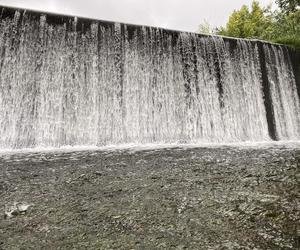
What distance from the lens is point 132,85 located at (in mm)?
13414

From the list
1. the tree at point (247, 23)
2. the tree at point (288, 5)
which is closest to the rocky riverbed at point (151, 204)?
the tree at point (288, 5)

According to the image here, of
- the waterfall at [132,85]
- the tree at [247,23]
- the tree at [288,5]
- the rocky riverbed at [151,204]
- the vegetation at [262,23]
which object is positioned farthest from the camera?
the tree at [247,23]

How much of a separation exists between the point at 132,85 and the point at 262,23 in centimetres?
1828

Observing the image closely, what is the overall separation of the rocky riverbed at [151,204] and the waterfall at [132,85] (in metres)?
3.67

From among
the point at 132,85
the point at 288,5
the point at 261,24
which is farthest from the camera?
the point at 261,24

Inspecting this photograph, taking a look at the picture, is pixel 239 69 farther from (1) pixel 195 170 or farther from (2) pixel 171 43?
(1) pixel 195 170

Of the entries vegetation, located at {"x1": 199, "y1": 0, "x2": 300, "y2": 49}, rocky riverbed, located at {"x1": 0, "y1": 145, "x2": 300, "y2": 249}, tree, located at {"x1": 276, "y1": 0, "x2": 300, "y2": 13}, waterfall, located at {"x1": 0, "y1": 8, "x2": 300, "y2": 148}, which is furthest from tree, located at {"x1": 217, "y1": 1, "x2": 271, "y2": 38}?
rocky riverbed, located at {"x1": 0, "y1": 145, "x2": 300, "y2": 249}

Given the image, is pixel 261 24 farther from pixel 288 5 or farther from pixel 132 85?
pixel 132 85

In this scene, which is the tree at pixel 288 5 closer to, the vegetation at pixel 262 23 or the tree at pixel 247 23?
the vegetation at pixel 262 23

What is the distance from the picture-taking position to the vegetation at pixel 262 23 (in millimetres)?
21420

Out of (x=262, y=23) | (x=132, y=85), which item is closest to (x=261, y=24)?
(x=262, y=23)

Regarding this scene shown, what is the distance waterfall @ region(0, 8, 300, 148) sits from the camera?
39.1ft

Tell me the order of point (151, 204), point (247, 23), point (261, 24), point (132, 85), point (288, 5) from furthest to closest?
1. point (261, 24)
2. point (247, 23)
3. point (288, 5)
4. point (132, 85)
5. point (151, 204)

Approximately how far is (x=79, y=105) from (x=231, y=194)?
7760mm
